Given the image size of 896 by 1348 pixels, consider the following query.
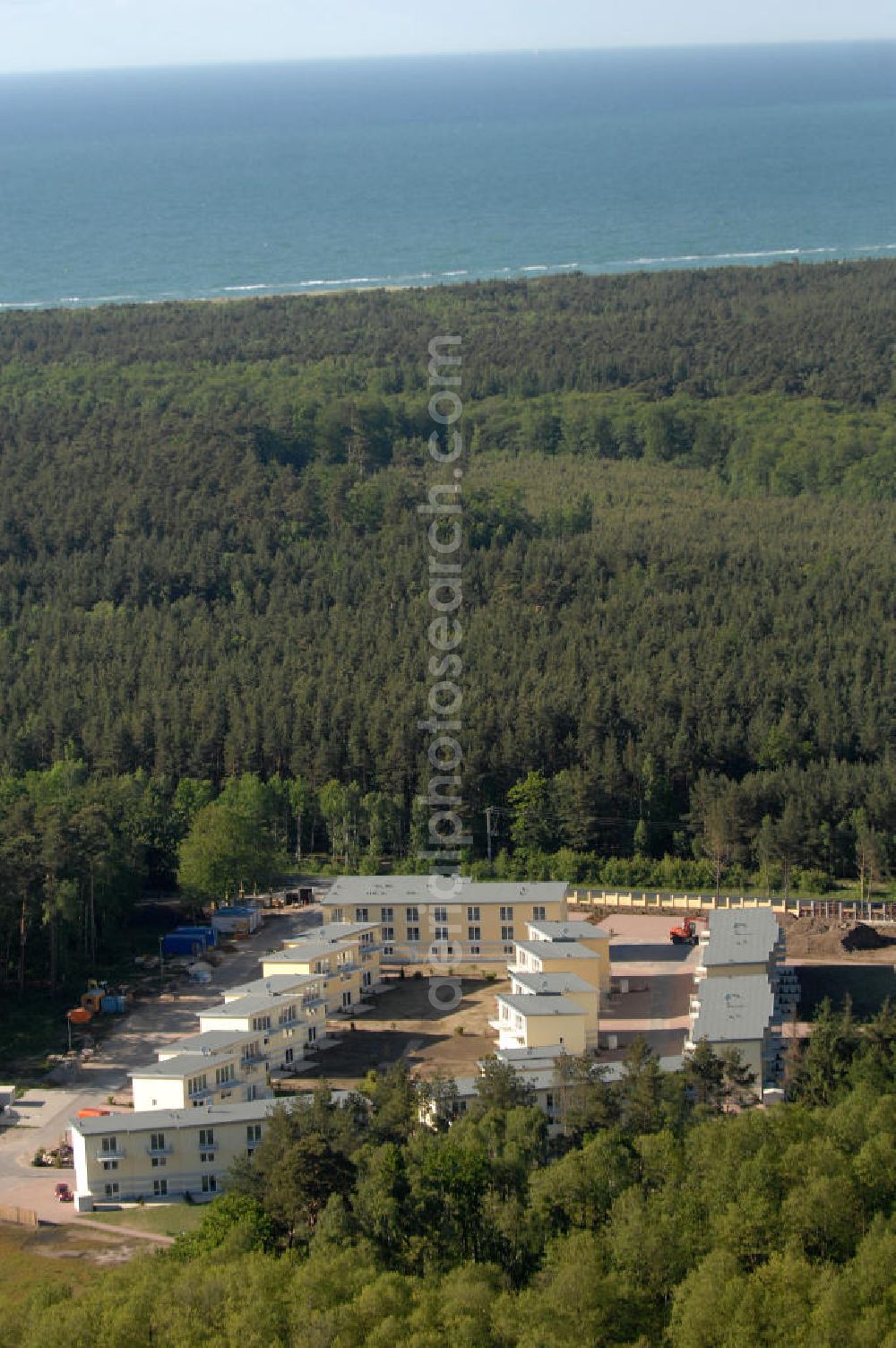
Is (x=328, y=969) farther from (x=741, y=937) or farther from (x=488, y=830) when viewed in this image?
(x=488, y=830)

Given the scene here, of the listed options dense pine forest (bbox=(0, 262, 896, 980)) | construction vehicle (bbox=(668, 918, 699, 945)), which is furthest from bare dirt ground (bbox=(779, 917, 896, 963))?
dense pine forest (bbox=(0, 262, 896, 980))

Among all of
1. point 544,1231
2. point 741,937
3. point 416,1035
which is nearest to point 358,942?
point 416,1035

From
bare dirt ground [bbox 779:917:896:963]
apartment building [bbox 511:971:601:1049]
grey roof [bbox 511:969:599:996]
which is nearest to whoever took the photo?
apartment building [bbox 511:971:601:1049]

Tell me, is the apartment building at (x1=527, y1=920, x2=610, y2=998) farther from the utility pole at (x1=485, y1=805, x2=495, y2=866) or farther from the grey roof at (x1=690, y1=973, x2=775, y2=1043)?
the utility pole at (x1=485, y1=805, x2=495, y2=866)

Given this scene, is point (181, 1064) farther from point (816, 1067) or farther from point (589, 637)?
point (589, 637)

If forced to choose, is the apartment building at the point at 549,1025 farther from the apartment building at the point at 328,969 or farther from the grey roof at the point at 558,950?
the apartment building at the point at 328,969
